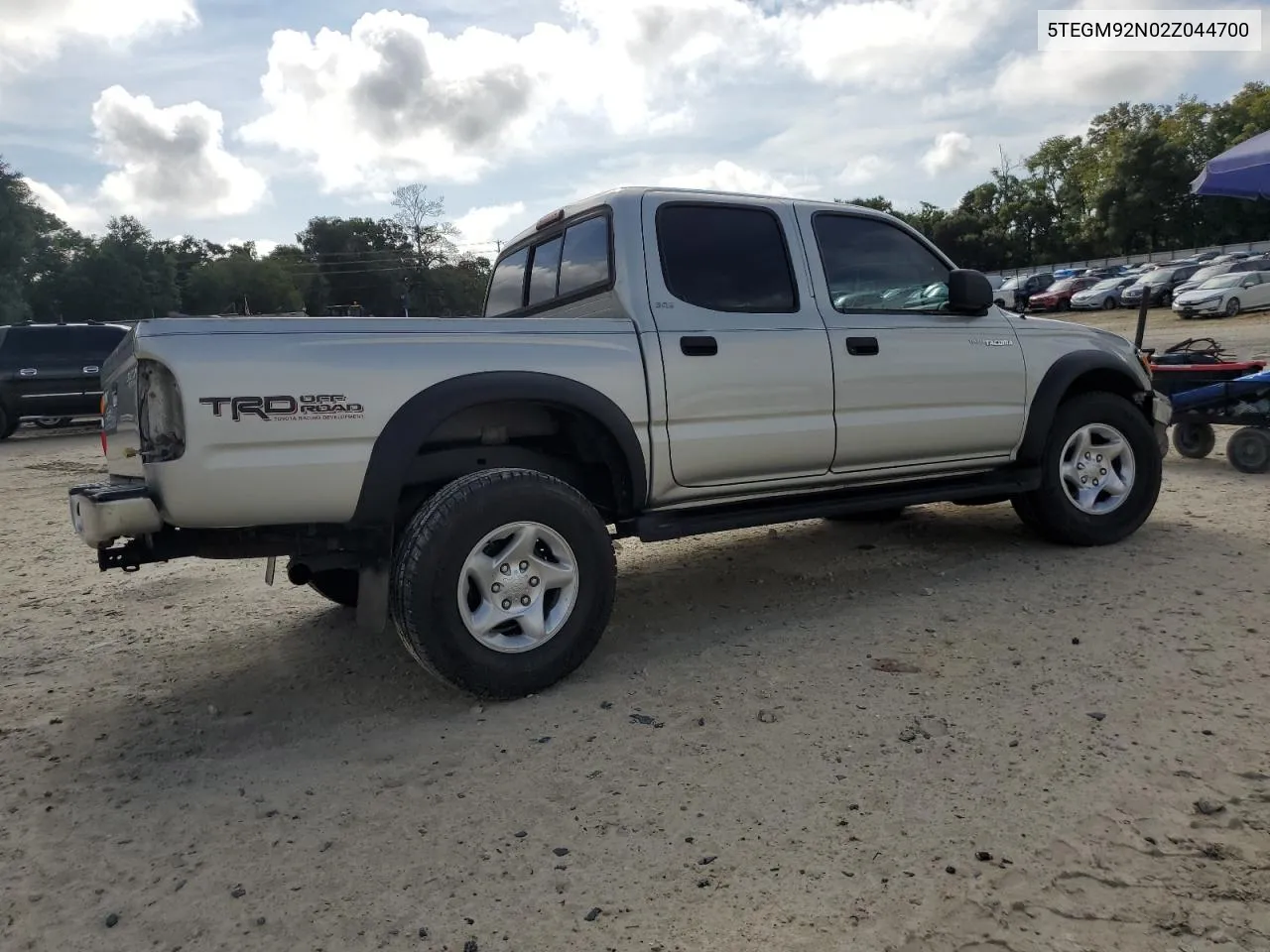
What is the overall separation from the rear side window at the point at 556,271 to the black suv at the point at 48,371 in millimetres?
11347

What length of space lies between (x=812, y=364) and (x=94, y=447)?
12604 mm

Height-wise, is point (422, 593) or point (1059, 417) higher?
point (1059, 417)

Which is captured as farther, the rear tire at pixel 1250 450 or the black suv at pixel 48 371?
the black suv at pixel 48 371

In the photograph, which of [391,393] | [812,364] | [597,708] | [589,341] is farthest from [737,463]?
[391,393]

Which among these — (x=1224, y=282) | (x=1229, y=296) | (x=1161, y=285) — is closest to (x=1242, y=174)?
(x=1229, y=296)

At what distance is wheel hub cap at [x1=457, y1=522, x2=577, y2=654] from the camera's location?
347cm

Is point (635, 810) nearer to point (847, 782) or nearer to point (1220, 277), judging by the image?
point (847, 782)

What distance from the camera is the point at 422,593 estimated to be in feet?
10.9

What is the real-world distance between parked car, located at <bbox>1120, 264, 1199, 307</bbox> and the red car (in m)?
2.71

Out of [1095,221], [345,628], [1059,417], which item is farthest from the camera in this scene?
[1095,221]

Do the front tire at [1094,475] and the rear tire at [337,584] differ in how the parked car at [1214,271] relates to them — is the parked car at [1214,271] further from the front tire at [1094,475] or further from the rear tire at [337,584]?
the rear tire at [337,584]

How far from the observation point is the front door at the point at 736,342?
401 cm

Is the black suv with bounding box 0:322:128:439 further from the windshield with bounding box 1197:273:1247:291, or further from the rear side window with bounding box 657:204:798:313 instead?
the windshield with bounding box 1197:273:1247:291

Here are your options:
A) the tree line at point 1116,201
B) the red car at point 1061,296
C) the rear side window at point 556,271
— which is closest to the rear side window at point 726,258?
the rear side window at point 556,271
